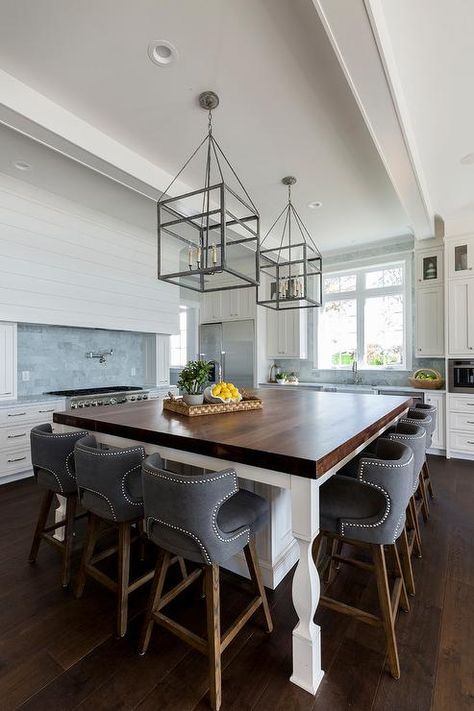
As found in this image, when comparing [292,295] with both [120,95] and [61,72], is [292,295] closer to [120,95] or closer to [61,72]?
[120,95]

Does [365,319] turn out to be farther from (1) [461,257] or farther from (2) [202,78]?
(2) [202,78]

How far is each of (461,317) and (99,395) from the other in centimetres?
452

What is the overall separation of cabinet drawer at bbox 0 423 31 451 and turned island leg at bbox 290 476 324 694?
327 centimetres

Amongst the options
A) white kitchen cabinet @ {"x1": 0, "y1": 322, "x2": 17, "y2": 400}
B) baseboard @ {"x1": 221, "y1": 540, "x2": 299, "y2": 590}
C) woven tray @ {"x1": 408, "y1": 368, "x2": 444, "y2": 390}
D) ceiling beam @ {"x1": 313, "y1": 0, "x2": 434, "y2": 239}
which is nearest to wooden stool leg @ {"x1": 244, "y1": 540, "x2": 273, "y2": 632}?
baseboard @ {"x1": 221, "y1": 540, "x2": 299, "y2": 590}

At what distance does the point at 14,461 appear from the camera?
360 centimetres

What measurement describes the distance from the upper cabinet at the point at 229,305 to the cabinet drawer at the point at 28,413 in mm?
3296

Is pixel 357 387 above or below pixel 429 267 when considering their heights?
below

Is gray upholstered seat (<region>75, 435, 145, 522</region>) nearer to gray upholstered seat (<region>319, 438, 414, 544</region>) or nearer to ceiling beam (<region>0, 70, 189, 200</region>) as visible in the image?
gray upholstered seat (<region>319, 438, 414, 544</region>)

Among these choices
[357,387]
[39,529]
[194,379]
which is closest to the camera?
[39,529]

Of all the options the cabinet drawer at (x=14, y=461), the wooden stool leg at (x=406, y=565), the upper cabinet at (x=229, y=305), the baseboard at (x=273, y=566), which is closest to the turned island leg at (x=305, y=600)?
the baseboard at (x=273, y=566)

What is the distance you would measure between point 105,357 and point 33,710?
13.4 ft

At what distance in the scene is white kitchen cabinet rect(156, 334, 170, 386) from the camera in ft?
17.8

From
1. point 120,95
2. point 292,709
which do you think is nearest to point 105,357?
point 120,95

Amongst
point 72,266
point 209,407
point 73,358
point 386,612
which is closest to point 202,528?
point 386,612
